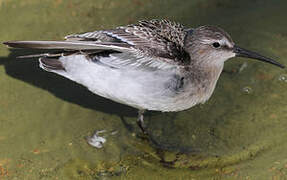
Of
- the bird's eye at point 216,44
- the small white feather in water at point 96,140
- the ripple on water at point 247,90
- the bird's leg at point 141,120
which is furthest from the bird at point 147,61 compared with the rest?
the ripple on water at point 247,90

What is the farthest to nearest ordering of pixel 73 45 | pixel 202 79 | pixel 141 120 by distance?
pixel 141 120
pixel 202 79
pixel 73 45

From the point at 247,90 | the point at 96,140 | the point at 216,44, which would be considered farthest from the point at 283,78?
the point at 96,140

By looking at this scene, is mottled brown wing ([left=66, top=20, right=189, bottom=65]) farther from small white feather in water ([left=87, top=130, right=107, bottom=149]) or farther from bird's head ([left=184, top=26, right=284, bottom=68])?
small white feather in water ([left=87, top=130, right=107, bottom=149])

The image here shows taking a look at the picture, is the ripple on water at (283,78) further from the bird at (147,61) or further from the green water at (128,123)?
the bird at (147,61)

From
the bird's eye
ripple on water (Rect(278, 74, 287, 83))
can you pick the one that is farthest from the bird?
ripple on water (Rect(278, 74, 287, 83))

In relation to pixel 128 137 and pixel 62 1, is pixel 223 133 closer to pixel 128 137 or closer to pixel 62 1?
pixel 128 137

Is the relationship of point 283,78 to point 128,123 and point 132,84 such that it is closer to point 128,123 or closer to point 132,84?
point 128,123

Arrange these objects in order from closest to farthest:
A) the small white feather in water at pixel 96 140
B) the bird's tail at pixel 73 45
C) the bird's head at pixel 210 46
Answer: the bird's tail at pixel 73 45 → the bird's head at pixel 210 46 → the small white feather in water at pixel 96 140
